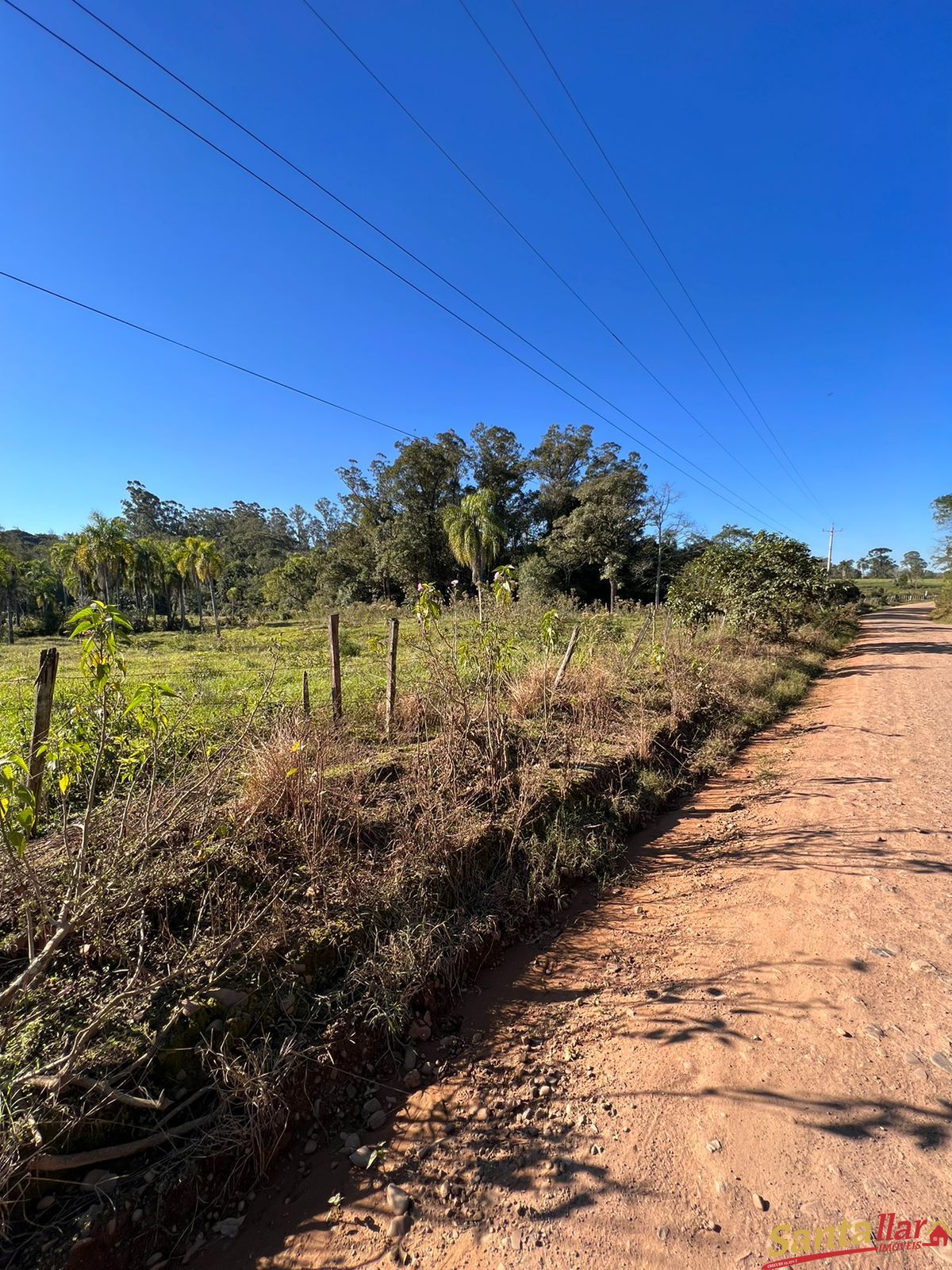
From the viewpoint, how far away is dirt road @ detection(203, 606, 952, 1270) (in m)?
1.76

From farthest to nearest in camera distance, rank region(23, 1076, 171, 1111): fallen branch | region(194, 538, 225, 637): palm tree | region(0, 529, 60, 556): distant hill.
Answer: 1. region(0, 529, 60, 556): distant hill
2. region(194, 538, 225, 637): palm tree
3. region(23, 1076, 171, 1111): fallen branch

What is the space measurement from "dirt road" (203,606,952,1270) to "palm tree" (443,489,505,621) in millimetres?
19932

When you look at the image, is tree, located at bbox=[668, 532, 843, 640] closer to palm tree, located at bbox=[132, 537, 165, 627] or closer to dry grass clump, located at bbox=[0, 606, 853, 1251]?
dry grass clump, located at bbox=[0, 606, 853, 1251]

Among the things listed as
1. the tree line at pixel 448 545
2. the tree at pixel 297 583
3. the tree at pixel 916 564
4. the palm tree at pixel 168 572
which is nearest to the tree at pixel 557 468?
the tree line at pixel 448 545

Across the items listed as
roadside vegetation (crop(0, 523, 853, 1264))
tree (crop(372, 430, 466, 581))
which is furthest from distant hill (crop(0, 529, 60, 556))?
roadside vegetation (crop(0, 523, 853, 1264))

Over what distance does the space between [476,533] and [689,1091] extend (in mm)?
22325

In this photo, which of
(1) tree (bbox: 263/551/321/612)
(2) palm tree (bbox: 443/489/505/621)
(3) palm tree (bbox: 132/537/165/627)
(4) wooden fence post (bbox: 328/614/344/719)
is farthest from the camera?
(3) palm tree (bbox: 132/537/165/627)

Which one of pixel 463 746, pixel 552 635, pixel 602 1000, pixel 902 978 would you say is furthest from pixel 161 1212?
pixel 552 635

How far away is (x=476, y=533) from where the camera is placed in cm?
2345

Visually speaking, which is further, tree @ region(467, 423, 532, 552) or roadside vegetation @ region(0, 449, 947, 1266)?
tree @ region(467, 423, 532, 552)

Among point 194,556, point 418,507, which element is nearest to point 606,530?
point 418,507

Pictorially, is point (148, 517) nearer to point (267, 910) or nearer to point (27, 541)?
point (27, 541)

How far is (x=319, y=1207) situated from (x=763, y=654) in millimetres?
12776

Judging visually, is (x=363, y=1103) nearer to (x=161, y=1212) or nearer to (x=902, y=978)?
(x=161, y=1212)
